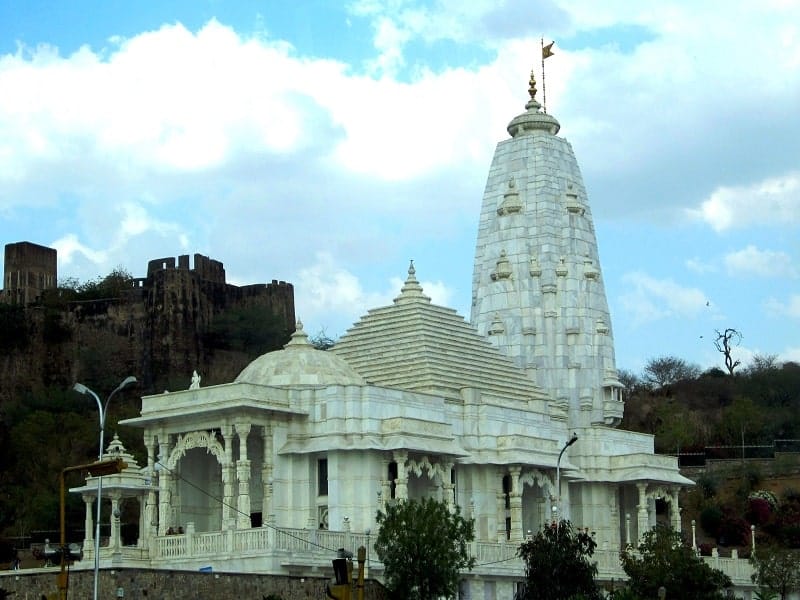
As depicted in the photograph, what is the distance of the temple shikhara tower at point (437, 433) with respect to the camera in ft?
183

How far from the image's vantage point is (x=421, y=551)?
48344mm

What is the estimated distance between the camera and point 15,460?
3568 inches

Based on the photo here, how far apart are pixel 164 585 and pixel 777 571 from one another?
28.6m

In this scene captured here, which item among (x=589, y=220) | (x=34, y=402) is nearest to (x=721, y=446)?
(x=589, y=220)

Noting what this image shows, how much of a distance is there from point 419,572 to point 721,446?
57.3m

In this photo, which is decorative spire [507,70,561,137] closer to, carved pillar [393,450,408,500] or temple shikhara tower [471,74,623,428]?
temple shikhara tower [471,74,623,428]

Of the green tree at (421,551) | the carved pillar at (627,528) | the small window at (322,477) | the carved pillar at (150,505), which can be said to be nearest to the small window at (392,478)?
the small window at (322,477)

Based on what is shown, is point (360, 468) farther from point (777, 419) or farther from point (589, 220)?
point (777, 419)

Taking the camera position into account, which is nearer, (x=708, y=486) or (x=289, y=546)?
(x=289, y=546)

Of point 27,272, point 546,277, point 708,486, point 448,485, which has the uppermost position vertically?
point 27,272

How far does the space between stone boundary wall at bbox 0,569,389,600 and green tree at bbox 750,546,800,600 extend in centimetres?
2311

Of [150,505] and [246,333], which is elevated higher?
[246,333]

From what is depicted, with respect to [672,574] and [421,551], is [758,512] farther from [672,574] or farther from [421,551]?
[421,551]

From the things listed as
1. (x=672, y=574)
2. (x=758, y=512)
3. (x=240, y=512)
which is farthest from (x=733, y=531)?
(x=240, y=512)
